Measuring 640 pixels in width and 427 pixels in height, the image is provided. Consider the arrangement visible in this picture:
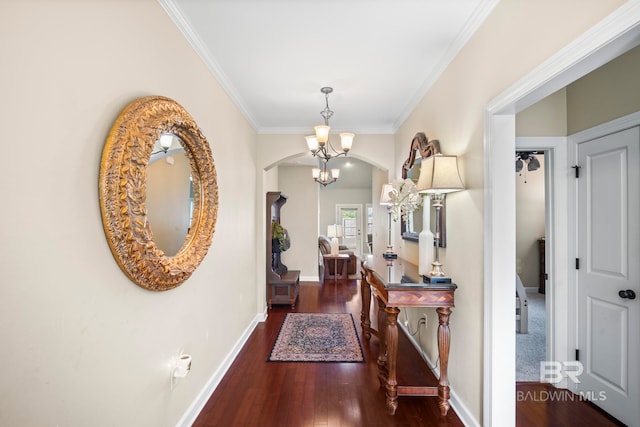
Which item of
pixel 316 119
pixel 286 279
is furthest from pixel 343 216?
pixel 316 119

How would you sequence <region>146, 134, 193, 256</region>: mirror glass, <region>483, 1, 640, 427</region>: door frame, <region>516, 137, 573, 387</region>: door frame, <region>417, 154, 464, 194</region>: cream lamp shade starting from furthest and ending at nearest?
1. <region>516, 137, 573, 387</region>: door frame
2. <region>417, 154, 464, 194</region>: cream lamp shade
3. <region>483, 1, 640, 427</region>: door frame
4. <region>146, 134, 193, 256</region>: mirror glass

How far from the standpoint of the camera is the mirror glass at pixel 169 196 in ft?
5.20

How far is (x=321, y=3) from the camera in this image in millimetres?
1816

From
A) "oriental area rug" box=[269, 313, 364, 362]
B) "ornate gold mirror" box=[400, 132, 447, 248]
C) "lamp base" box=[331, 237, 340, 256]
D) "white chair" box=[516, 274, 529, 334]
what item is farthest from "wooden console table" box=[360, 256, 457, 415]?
"lamp base" box=[331, 237, 340, 256]

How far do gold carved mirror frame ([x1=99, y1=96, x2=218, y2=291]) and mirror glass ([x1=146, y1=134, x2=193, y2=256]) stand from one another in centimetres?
9

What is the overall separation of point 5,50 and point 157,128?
639mm

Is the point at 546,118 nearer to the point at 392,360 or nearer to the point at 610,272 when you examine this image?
the point at 610,272

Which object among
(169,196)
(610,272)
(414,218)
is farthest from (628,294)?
(169,196)

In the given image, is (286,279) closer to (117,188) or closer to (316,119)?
(316,119)

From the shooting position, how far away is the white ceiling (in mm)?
1860

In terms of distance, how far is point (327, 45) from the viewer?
89.2 inches

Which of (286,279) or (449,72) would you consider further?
(286,279)

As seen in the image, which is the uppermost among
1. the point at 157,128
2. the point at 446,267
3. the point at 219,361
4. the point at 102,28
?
the point at 102,28

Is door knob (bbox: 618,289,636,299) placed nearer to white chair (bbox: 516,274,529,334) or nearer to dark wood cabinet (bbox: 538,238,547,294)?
white chair (bbox: 516,274,529,334)
